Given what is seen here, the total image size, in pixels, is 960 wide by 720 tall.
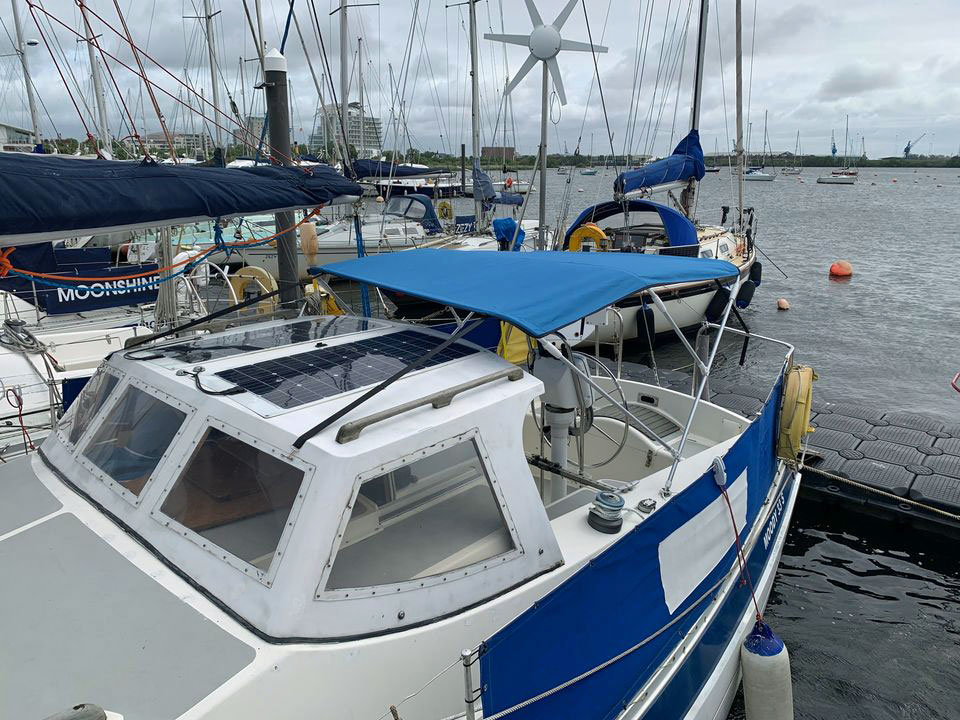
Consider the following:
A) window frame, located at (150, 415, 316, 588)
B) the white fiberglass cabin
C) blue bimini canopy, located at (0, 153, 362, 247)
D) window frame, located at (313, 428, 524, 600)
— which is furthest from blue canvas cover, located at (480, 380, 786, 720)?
blue bimini canopy, located at (0, 153, 362, 247)

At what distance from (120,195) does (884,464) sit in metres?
8.89

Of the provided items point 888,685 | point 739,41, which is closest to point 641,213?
point 739,41

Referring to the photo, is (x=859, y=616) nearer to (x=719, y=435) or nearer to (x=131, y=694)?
(x=719, y=435)

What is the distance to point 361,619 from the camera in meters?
2.80

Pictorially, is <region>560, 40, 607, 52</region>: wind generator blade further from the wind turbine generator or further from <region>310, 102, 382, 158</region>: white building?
<region>310, 102, 382, 158</region>: white building

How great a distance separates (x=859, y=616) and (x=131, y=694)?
Result: 7.11 m

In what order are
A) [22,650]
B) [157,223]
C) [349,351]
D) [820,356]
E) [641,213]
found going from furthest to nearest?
[641,213] → [820,356] → [157,223] → [349,351] → [22,650]

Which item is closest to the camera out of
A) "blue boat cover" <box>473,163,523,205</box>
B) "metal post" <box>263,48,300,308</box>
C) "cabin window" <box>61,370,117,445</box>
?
"cabin window" <box>61,370,117,445</box>

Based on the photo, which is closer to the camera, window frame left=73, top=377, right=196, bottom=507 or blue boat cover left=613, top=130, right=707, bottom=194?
window frame left=73, top=377, right=196, bottom=507

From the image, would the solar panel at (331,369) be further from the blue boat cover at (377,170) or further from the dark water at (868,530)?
the blue boat cover at (377,170)

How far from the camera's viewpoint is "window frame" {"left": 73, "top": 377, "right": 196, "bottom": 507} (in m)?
3.37

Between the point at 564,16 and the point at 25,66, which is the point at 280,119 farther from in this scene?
the point at 25,66

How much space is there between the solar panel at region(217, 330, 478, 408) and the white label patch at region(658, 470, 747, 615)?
1688 millimetres

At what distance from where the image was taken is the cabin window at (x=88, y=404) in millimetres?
3992
